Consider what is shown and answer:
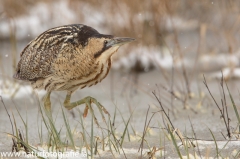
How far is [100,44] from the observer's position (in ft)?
11.8

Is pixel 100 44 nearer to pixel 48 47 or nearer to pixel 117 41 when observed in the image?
pixel 117 41

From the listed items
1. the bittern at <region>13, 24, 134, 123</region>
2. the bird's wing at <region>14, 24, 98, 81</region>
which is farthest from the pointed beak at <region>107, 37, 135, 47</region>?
the bird's wing at <region>14, 24, 98, 81</region>

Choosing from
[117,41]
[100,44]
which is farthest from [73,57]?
[117,41]

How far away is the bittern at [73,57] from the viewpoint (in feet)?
11.8

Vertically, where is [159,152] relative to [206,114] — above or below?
below

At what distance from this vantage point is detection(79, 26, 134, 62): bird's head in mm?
3537

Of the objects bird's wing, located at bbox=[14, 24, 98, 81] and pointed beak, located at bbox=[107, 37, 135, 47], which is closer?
pointed beak, located at bbox=[107, 37, 135, 47]

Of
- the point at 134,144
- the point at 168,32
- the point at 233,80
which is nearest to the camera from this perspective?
the point at 134,144

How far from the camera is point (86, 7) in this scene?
23.4ft

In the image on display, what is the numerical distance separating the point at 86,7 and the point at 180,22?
1.23m

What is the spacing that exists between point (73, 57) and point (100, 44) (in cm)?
20

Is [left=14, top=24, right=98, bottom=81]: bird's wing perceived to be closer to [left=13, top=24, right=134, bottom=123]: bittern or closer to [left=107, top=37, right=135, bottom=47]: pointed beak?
[left=13, top=24, right=134, bottom=123]: bittern

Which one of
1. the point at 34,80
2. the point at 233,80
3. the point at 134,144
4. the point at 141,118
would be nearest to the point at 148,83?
the point at 233,80

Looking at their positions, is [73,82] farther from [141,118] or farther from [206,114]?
[206,114]
